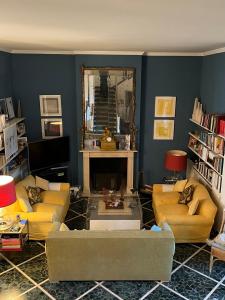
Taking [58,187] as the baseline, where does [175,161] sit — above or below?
above

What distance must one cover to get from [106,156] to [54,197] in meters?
1.60

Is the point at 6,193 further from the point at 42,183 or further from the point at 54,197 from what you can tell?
the point at 42,183

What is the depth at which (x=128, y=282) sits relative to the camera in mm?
4188

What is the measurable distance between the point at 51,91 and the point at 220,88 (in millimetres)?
3688

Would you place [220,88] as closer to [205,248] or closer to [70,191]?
[205,248]

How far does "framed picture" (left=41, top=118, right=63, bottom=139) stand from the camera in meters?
6.95

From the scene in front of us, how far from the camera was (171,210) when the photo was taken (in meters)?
5.48

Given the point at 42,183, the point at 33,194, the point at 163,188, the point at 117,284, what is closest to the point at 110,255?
the point at 117,284

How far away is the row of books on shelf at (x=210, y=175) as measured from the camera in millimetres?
5420

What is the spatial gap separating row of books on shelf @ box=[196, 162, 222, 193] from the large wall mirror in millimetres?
1616

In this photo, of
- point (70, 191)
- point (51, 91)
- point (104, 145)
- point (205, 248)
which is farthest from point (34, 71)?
point (205, 248)

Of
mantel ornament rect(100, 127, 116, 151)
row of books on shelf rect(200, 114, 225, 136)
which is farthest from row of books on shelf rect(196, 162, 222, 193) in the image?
mantel ornament rect(100, 127, 116, 151)

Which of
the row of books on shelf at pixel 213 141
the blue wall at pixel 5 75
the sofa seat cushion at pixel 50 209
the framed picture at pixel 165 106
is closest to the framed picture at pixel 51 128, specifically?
the blue wall at pixel 5 75

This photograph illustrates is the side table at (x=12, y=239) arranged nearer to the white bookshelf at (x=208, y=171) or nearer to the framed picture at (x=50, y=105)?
the framed picture at (x=50, y=105)
